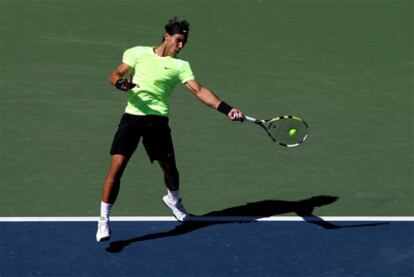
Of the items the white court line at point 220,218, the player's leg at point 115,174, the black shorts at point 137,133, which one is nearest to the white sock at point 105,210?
the player's leg at point 115,174

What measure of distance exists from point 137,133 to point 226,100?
497 cm

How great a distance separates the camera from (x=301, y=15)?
60.3 ft

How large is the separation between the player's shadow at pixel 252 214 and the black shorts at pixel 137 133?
96cm

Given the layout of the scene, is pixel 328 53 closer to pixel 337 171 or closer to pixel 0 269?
pixel 337 171

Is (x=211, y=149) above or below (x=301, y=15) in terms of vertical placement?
below

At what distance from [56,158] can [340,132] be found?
13.3 feet

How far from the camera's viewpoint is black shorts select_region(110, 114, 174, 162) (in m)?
9.63

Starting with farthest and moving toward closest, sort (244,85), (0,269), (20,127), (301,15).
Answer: (301,15) → (244,85) → (20,127) → (0,269)

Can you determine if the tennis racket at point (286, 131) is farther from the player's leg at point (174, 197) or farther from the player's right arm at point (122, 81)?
the player's right arm at point (122, 81)

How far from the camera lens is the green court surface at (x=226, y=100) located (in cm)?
1130

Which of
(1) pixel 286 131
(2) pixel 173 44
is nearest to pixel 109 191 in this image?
Answer: (2) pixel 173 44

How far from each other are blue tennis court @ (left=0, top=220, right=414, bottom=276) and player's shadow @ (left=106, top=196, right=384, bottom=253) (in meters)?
0.02

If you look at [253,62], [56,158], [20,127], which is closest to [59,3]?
[253,62]

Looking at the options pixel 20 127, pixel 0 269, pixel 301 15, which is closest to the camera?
pixel 0 269
